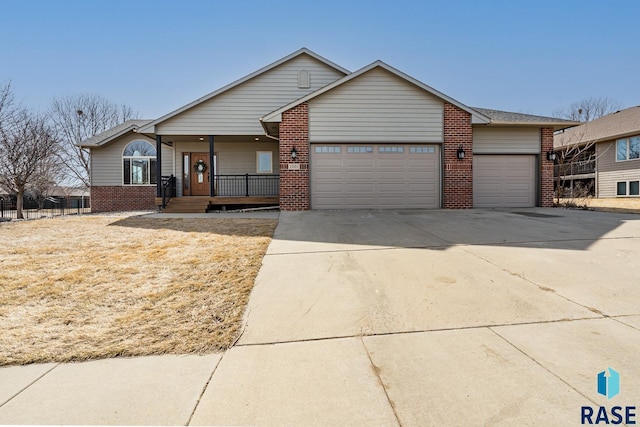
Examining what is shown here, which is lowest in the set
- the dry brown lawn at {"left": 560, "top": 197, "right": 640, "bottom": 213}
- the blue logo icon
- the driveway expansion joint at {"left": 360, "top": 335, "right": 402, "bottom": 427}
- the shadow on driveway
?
the driveway expansion joint at {"left": 360, "top": 335, "right": 402, "bottom": 427}

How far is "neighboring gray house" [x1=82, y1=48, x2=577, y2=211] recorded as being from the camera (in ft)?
38.0

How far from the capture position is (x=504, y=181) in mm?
12898

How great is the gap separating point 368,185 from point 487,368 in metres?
9.66

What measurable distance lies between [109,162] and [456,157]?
661 inches

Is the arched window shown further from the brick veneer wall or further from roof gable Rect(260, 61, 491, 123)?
roof gable Rect(260, 61, 491, 123)

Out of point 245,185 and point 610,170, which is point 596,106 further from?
point 245,185

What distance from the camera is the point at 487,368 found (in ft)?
7.88

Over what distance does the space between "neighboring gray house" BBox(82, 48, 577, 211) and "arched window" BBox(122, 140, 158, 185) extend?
10.1ft

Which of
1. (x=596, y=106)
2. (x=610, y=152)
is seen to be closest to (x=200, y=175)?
(x=610, y=152)

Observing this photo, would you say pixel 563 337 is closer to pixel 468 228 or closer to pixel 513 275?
pixel 513 275

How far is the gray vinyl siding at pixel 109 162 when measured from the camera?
16.9m

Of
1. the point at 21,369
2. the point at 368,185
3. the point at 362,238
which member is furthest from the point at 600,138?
the point at 21,369

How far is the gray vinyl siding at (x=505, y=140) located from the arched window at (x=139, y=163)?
15591mm

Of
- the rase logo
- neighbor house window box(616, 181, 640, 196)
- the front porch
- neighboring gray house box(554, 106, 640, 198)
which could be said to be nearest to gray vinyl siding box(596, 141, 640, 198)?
neighboring gray house box(554, 106, 640, 198)
